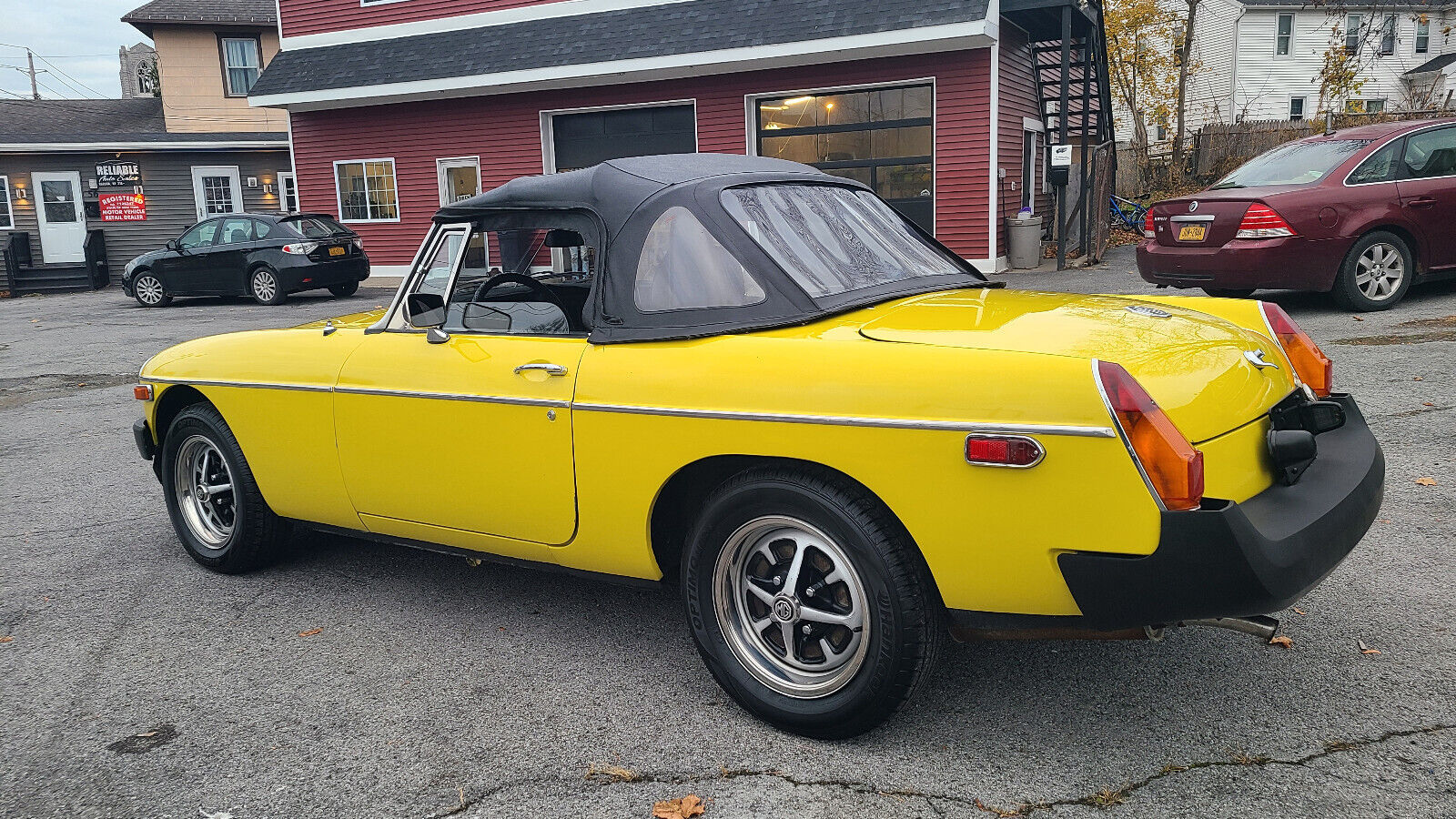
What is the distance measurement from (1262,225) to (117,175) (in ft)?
89.7

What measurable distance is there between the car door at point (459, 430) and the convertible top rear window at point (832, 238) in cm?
67

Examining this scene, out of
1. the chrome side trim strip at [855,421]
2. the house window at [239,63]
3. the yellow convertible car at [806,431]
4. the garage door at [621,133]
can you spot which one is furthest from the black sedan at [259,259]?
→ the chrome side trim strip at [855,421]

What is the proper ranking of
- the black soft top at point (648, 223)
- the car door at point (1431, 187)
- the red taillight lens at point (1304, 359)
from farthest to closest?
the car door at point (1431, 187) → the red taillight lens at point (1304, 359) → the black soft top at point (648, 223)

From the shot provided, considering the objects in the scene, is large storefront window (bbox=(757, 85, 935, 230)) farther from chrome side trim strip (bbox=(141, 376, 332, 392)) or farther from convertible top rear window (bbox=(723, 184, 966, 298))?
chrome side trim strip (bbox=(141, 376, 332, 392))

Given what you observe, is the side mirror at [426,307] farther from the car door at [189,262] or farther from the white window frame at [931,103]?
the car door at [189,262]

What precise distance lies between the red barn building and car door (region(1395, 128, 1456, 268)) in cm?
646

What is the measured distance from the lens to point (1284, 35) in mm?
43312

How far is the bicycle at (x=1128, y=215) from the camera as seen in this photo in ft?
66.7

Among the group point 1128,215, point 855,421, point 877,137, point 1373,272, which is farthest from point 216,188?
point 855,421

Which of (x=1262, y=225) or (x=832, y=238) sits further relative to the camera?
(x=1262, y=225)

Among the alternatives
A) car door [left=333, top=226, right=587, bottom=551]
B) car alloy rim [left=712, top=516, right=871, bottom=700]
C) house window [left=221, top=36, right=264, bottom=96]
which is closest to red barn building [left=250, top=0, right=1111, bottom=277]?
house window [left=221, top=36, right=264, bottom=96]

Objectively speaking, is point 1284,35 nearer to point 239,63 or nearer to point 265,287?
point 239,63

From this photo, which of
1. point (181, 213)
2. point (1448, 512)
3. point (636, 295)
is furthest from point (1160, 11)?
point (636, 295)

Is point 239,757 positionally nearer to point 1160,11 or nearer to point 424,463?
point 424,463
